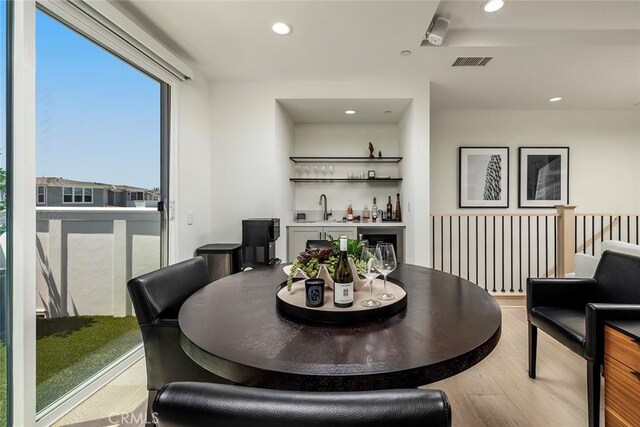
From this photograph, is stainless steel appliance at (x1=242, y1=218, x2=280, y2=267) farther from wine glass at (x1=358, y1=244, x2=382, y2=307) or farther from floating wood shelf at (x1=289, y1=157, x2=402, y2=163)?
wine glass at (x1=358, y1=244, x2=382, y2=307)

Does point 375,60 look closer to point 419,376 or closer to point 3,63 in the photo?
point 3,63

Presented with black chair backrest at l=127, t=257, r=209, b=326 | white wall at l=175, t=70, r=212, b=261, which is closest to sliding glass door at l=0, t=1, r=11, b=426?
black chair backrest at l=127, t=257, r=209, b=326

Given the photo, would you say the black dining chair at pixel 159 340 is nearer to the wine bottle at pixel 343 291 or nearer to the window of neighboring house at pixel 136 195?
the wine bottle at pixel 343 291

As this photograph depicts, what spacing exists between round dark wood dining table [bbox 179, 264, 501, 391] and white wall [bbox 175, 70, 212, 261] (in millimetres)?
1776

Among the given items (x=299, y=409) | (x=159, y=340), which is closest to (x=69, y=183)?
(x=159, y=340)

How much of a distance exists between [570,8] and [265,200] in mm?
3089

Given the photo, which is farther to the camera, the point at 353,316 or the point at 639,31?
the point at 639,31

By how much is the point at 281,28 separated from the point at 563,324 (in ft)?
9.04

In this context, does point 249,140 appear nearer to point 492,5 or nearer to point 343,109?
point 343,109

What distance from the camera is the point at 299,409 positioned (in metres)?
0.43

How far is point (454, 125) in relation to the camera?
4.44m

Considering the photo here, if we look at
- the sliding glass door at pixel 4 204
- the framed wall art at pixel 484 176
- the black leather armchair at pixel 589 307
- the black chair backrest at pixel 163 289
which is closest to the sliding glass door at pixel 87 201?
the sliding glass door at pixel 4 204

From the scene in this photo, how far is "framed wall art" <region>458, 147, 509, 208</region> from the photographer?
14.5 feet

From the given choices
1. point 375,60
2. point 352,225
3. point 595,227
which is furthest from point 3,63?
point 595,227
